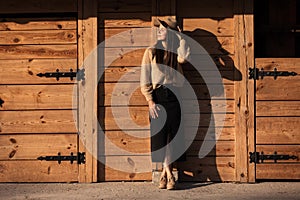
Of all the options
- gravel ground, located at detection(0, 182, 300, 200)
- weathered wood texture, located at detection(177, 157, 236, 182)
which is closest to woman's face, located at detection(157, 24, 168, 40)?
weathered wood texture, located at detection(177, 157, 236, 182)

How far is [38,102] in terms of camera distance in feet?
23.6

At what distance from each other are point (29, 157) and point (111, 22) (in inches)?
75.7

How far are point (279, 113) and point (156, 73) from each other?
5.14 ft

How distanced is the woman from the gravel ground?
0.94 ft

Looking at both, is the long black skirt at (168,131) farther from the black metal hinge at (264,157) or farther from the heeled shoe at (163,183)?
the black metal hinge at (264,157)

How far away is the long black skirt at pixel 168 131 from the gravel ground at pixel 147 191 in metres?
0.38

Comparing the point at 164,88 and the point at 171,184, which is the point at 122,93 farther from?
the point at 171,184

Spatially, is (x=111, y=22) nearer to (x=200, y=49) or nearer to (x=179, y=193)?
(x=200, y=49)

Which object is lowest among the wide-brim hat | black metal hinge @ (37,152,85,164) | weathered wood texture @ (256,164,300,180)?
weathered wood texture @ (256,164,300,180)

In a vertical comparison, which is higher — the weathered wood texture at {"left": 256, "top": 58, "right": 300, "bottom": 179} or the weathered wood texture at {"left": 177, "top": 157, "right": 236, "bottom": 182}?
the weathered wood texture at {"left": 256, "top": 58, "right": 300, "bottom": 179}

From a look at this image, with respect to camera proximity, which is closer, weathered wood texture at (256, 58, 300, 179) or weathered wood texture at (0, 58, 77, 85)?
weathered wood texture at (256, 58, 300, 179)

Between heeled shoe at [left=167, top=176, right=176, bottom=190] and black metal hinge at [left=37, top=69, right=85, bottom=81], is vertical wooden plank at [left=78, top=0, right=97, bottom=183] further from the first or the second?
heeled shoe at [left=167, top=176, right=176, bottom=190]

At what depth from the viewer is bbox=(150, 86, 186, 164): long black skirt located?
6867 millimetres

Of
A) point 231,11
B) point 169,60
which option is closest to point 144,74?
point 169,60
